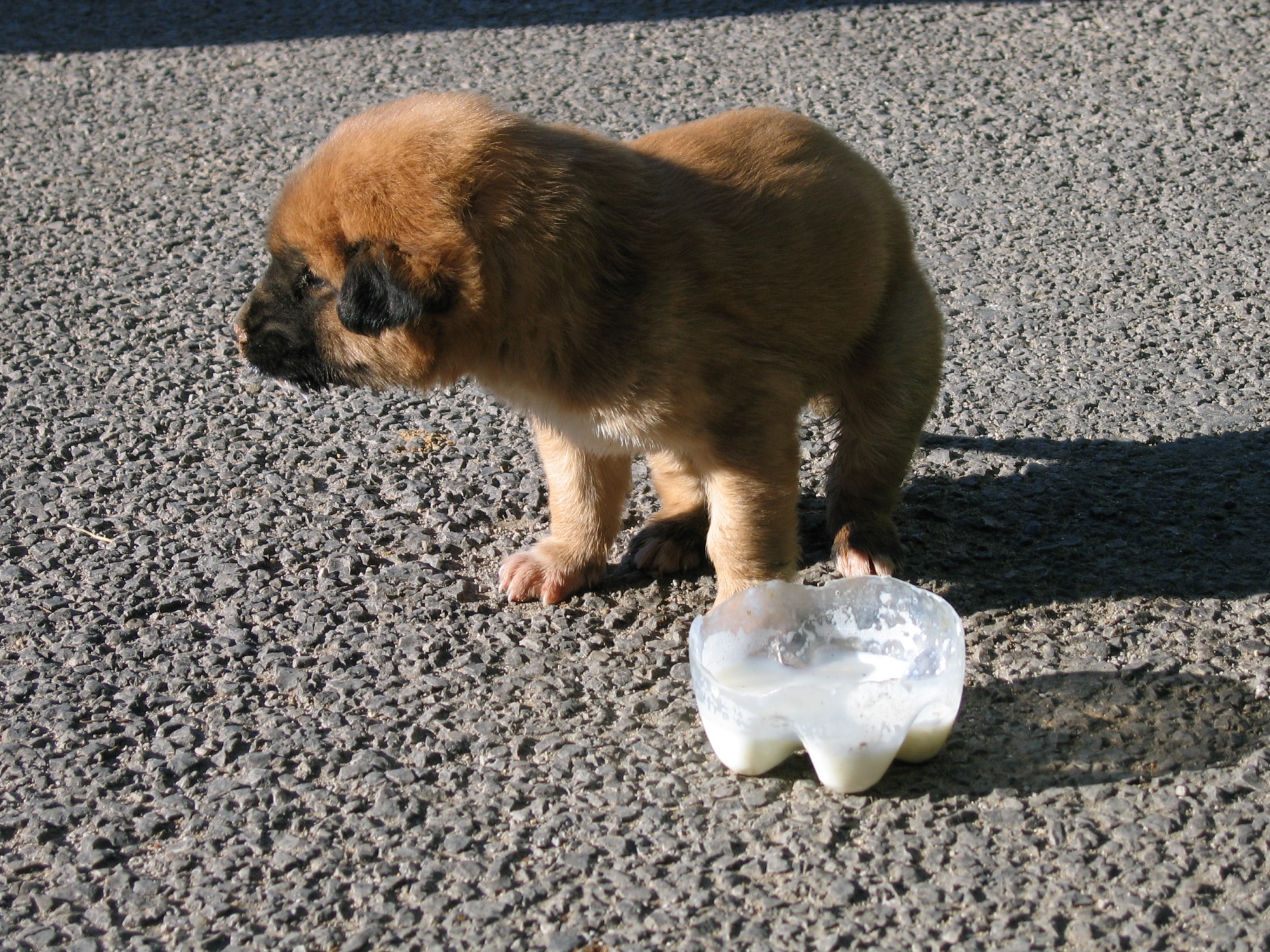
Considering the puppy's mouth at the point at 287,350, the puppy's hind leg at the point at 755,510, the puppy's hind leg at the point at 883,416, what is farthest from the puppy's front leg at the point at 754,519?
the puppy's mouth at the point at 287,350

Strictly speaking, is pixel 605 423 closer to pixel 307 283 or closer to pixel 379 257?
pixel 379 257

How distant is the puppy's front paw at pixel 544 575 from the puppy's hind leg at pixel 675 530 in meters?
0.20

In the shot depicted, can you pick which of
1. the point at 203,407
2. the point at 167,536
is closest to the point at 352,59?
the point at 203,407

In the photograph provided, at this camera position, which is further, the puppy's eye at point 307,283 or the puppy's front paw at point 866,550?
the puppy's front paw at point 866,550

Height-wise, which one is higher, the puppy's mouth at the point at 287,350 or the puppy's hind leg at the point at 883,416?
the puppy's mouth at the point at 287,350

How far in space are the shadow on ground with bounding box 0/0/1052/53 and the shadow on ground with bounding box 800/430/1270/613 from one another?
15.9ft

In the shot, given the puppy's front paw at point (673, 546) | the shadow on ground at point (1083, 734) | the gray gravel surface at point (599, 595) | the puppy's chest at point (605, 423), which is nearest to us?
the gray gravel surface at point (599, 595)

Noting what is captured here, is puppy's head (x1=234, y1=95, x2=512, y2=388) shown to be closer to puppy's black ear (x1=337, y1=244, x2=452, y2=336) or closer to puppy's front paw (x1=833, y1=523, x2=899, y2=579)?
puppy's black ear (x1=337, y1=244, x2=452, y2=336)

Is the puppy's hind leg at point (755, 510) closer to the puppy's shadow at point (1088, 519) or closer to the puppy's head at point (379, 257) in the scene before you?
the puppy's shadow at point (1088, 519)

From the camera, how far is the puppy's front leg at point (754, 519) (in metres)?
3.44

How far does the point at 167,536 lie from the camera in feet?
13.7

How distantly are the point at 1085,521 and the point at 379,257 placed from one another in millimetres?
2437

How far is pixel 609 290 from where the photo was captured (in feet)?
10.8

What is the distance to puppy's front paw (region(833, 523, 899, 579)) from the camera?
3.89m
